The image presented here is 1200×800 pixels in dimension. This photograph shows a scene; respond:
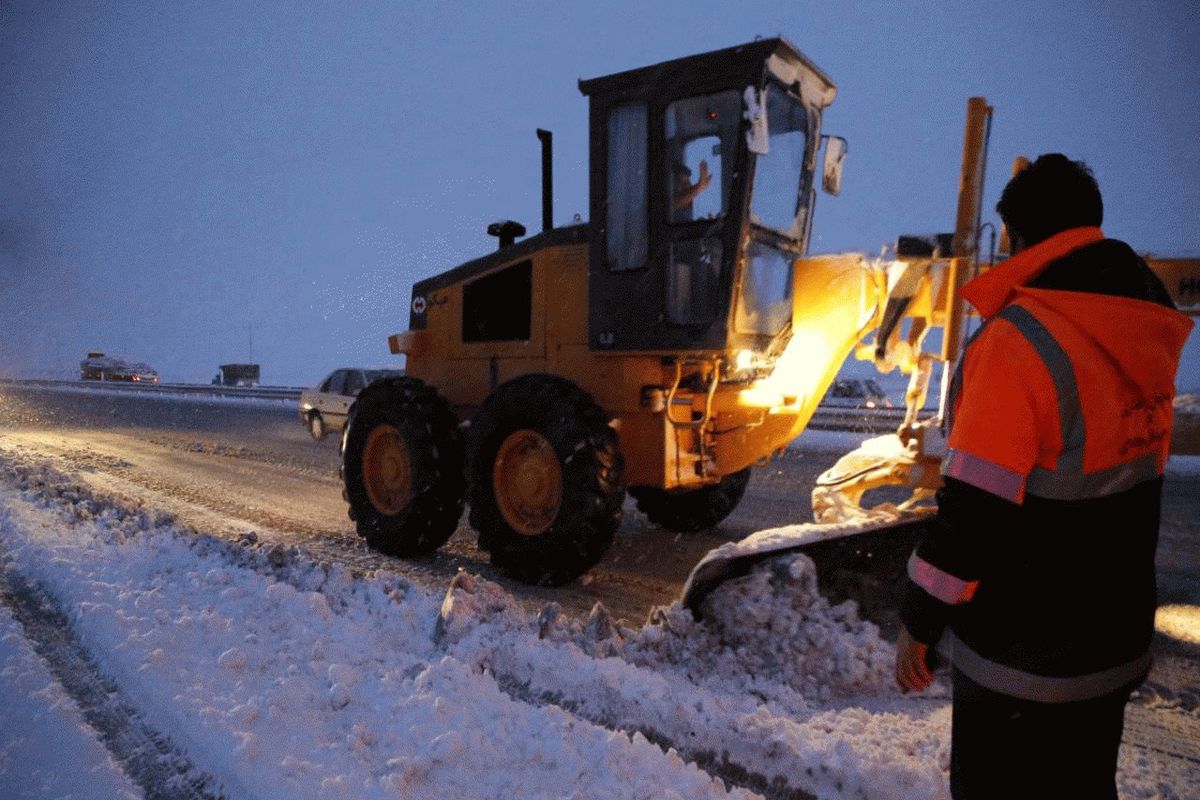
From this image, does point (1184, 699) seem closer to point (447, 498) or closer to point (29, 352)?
point (447, 498)

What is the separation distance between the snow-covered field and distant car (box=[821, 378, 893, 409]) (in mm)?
21992

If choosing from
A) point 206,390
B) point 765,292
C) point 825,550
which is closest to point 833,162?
point 765,292

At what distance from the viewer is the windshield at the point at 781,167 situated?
477 cm

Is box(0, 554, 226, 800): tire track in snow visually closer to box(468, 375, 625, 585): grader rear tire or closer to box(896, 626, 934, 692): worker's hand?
box(896, 626, 934, 692): worker's hand

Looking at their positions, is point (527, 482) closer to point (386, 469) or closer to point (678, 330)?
point (678, 330)

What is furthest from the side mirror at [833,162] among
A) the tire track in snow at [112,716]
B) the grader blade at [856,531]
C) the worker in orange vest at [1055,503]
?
the tire track in snow at [112,716]

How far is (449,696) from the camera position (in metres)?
2.73

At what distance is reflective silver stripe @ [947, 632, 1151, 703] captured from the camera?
155 centimetres

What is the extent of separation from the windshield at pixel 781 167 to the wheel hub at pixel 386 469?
9.92 ft

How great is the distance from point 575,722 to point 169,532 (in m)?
3.77

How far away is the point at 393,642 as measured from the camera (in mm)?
3359

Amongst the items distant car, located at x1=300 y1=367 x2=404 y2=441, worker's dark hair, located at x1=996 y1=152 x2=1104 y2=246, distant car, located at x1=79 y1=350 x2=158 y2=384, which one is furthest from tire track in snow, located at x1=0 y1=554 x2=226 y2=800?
distant car, located at x1=79 y1=350 x2=158 y2=384

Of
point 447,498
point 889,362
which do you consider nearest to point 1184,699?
point 889,362

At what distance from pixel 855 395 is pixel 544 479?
78.7ft
